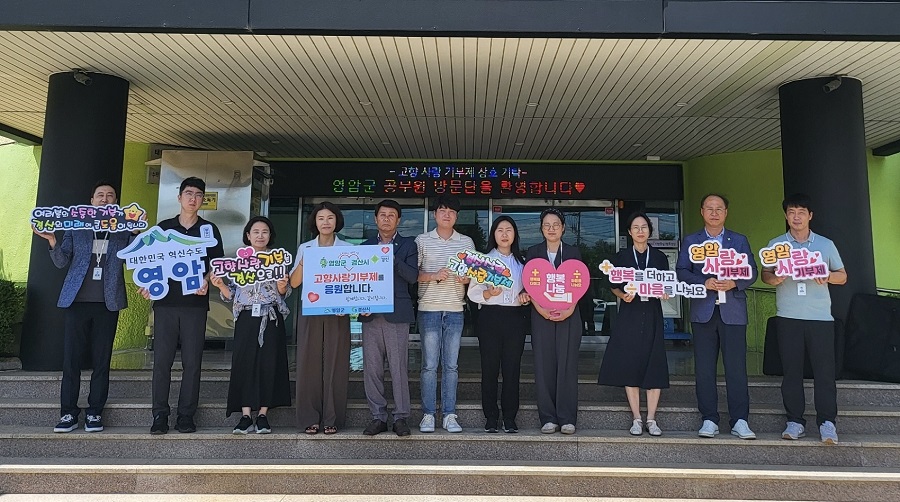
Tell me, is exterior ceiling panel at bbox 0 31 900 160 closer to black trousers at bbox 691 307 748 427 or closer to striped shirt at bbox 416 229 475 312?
striped shirt at bbox 416 229 475 312

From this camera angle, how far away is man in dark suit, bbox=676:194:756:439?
4.09 metres

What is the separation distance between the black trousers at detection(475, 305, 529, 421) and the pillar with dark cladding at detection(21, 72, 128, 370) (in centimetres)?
391

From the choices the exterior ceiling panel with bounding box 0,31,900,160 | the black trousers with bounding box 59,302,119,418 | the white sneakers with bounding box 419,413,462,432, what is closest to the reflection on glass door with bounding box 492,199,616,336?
the exterior ceiling panel with bounding box 0,31,900,160

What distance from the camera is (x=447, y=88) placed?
592 centimetres

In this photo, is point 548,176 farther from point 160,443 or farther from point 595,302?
point 160,443

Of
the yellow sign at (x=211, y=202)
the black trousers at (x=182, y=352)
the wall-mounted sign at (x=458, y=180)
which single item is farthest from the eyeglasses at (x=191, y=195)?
the wall-mounted sign at (x=458, y=180)

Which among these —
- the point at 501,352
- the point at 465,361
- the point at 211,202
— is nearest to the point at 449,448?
the point at 501,352

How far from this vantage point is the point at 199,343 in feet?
13.6

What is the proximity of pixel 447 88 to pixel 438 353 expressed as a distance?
2982 millimetres

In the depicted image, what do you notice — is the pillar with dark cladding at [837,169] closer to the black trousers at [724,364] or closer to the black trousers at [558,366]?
the black trousers at [724,364]

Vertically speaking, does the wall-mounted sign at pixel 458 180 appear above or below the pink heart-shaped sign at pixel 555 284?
above

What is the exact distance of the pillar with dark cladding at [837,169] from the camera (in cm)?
525

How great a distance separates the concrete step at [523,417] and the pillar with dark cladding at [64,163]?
1.04m

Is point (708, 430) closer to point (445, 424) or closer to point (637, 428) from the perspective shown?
point (637, 428)
